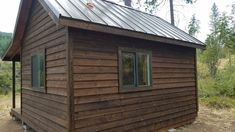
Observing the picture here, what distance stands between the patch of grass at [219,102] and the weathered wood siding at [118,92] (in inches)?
169

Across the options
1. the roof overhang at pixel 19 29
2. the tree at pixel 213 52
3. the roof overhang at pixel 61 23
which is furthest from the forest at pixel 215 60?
the roof overhang at pixel 19 29

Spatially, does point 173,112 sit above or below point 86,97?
below

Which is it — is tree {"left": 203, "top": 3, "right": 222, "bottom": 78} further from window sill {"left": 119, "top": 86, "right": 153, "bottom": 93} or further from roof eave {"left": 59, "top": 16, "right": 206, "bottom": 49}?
window sill {"left": 119, "top": 86, "right": 153, "bottom": 93}

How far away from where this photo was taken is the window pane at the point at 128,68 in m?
6.75

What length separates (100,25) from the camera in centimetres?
570

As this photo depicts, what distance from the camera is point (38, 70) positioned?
25.5 feet

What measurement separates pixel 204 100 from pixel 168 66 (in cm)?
673

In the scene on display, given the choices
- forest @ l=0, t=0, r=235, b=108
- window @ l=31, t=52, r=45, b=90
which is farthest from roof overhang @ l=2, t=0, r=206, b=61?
forest @ l=0, t=0, r=235, b=108

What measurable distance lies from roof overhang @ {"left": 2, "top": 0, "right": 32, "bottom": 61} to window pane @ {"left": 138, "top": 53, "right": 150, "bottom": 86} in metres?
4.15

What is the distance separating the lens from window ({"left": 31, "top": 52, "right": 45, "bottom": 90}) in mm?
7355

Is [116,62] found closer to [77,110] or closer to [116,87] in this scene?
[116,87]

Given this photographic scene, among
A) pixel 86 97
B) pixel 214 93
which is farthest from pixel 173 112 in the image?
pixel 214 93

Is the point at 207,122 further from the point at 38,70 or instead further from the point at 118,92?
the point at 38,70

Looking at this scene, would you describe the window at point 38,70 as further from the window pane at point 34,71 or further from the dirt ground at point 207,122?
the dirt ground at point 207,122
